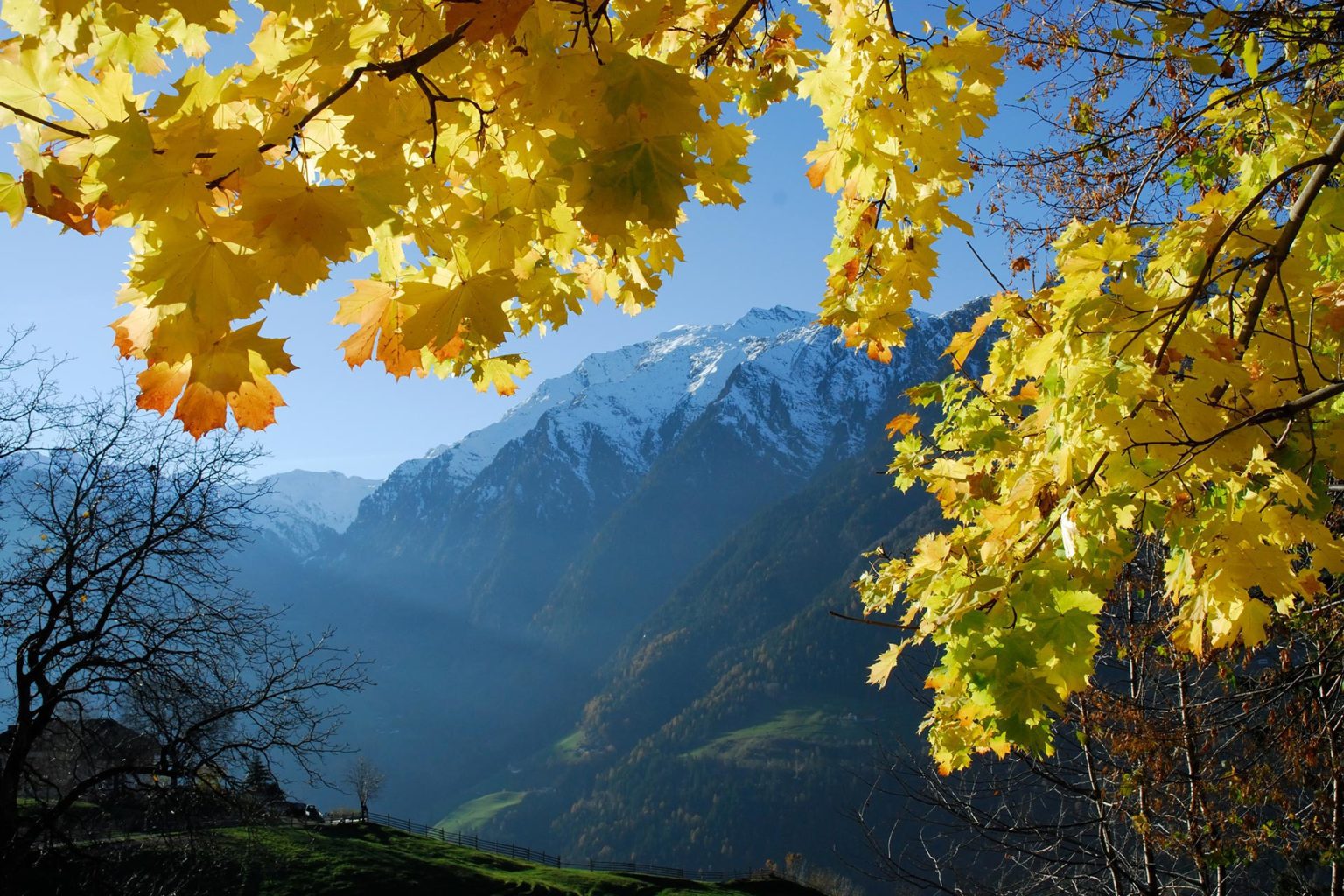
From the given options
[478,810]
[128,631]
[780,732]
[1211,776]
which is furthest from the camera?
[478,810]

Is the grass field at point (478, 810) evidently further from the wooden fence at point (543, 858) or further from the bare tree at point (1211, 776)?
the bare tree at point (1211, 776)

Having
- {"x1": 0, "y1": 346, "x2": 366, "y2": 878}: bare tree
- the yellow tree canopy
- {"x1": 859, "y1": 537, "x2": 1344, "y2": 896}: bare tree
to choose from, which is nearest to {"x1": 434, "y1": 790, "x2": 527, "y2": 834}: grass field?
{"x1": 0, "y1": 346, "x2": 366, "y2": 878}: bare tree

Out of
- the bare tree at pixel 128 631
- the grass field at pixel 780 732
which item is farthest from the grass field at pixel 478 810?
the bare tree at pixel 128 631

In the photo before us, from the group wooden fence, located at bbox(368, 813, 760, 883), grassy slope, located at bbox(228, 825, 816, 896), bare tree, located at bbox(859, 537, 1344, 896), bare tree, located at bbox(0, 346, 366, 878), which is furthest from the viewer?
wooden fence, located at bbox(368, 813, 760, 883)

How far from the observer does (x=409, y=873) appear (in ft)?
71.0

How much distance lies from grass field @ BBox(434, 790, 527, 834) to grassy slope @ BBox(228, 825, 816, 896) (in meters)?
109

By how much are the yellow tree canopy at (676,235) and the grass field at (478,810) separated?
453 feet

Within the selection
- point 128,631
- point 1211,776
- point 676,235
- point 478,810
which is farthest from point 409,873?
point 478,810

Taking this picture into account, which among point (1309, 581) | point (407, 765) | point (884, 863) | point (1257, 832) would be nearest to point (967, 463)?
point (1309, 581)

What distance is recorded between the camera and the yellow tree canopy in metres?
1.15

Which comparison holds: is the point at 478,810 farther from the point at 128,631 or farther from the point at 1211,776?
the point at 1211,776

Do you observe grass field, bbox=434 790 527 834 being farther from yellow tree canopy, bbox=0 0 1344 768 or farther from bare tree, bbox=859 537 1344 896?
yellow tree canopy, bbox=0 0 1344 768

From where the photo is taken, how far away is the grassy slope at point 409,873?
63.0 feet

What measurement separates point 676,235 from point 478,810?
6050 inches
